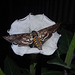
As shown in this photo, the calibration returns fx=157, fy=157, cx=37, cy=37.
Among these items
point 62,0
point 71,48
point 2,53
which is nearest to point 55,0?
point 62,0

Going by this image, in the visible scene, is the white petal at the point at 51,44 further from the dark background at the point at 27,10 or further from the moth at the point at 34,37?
the dark background at the point at 27,10

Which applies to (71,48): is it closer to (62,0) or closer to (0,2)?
(0,2)

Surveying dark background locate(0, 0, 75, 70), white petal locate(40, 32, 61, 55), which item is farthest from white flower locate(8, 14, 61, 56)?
dark background locate(0, 0, 75, 70)

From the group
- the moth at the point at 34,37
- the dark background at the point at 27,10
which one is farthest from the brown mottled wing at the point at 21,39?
the dark background at the point at 27,10

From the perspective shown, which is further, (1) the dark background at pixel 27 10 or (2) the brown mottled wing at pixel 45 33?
(1) the dark background at pixel 27 10

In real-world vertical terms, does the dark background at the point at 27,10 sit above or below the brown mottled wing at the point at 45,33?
below

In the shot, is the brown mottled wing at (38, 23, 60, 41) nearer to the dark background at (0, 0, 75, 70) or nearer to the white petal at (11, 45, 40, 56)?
the white petal at (11, 45, 40, 56)

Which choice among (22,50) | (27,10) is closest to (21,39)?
(22,50)

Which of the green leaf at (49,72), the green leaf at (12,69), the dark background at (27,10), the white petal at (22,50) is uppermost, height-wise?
the white petal at (22,50)
